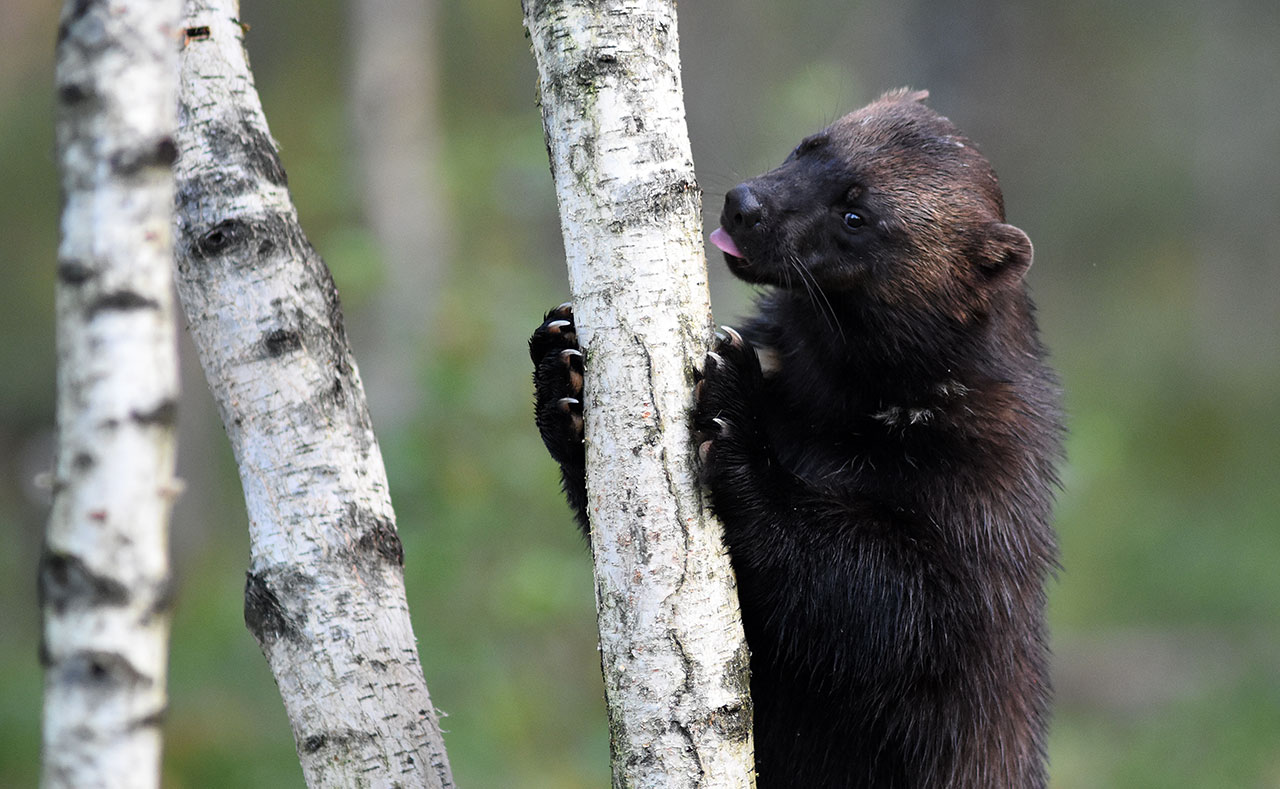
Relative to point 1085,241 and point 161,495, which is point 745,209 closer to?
point 161,495

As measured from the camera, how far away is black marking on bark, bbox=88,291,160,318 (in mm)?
1312

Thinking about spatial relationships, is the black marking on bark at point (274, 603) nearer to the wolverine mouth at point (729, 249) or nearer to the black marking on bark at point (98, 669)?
the black marking on bark at point (98, 669)

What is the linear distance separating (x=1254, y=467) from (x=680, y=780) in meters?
12.3

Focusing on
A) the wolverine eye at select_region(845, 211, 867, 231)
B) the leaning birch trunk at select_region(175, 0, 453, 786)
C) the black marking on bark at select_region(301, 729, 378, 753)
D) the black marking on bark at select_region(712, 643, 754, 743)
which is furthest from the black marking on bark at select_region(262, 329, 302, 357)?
the wolverine eye at select_region(845, 211, 867, 231)

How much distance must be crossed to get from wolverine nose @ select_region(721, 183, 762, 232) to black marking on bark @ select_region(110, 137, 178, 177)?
217 cm

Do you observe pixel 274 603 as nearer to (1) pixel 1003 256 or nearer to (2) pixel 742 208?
(2) pixel 742 208

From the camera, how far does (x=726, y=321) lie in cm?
777

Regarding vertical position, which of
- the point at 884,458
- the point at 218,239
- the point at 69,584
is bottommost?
the point at 69,584

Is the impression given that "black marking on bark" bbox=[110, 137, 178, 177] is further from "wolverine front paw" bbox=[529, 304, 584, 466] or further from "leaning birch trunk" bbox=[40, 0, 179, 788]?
"wolverine front paw" bbox=[529, 304, 584, 466]

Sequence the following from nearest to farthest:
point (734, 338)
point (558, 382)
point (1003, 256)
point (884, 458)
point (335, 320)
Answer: point (335, 320)
point (734, 338)
point (558, 382)
point (884, 458)
point (1003, 256)

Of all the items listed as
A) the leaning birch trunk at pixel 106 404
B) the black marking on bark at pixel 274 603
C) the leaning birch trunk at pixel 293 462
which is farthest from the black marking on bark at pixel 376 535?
the leaning birch trunk at pixel 106 404

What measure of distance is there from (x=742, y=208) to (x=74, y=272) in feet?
7.48

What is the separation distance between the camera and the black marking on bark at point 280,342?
243cm

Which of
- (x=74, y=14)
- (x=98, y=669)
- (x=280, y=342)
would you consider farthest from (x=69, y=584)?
(x=280, y=342)
